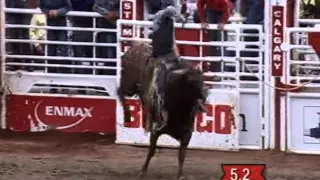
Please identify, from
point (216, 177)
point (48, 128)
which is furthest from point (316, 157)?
point (48, 128)

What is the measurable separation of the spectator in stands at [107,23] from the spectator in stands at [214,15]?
3.95 feet

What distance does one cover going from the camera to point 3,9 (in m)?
13.8

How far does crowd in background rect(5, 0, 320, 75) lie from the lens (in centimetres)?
1339

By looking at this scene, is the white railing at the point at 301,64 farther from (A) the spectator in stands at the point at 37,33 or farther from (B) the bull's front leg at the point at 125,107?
(A) the spectator in stands at the point at 37,33

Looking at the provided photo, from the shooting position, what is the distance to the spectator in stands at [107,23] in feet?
44.8

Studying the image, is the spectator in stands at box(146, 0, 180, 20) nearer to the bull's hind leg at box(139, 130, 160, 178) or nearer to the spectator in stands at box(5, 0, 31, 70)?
the spectator in stands at box(5, 0, 31, 70)

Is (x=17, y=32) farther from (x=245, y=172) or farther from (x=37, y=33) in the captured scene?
(x=245, y=172)

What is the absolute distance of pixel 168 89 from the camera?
10.4 m

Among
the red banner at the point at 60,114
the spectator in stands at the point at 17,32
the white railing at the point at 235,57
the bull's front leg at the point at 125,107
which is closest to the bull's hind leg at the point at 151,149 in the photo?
the bull's front leg at the point at 125,107

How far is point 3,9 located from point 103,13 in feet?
4.59

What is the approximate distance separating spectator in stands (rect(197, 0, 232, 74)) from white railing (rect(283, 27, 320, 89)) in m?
0.96

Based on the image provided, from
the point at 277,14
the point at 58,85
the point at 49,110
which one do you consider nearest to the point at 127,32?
the point at 58,85

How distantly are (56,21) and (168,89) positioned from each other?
406 cm

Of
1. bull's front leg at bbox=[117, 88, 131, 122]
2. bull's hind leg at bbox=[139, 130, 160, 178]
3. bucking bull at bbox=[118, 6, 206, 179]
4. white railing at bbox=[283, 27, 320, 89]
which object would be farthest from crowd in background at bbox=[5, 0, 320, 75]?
A: bull's hind leg at bbox=[139, 130, 160, 178]
